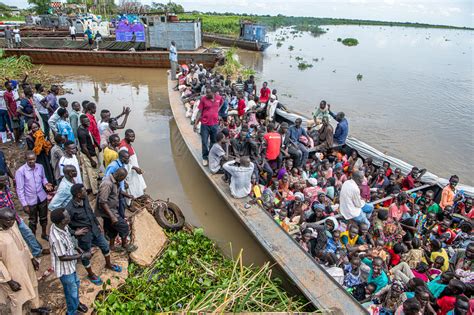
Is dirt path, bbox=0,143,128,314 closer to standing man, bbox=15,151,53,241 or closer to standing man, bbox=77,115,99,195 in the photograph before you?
standing man, bbox=15,151,53,241

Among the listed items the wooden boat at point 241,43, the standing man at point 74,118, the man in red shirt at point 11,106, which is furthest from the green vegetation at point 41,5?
the standing man at point 74,118

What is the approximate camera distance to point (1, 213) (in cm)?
270

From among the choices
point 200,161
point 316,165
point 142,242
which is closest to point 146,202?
point 142,242

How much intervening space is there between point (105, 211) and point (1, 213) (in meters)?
1.18

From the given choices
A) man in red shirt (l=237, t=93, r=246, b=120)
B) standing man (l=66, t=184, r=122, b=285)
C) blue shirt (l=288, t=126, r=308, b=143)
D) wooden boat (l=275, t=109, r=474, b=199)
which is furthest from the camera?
man in red shirt (l=237, t=93, r=246, b=120)

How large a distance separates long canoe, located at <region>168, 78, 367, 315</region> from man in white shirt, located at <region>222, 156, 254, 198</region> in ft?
0.45

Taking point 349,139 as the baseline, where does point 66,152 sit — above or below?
above

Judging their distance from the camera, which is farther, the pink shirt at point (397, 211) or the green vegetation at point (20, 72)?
the green vegetation at point (20, 72)

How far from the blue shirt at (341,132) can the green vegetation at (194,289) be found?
4.36m

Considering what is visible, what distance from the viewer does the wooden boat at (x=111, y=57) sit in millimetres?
18516

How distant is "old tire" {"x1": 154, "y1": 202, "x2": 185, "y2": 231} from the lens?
4979 millimetres

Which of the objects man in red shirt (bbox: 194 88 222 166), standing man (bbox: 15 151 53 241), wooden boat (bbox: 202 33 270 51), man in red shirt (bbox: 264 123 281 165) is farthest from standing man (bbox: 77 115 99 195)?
wooden boat (bbox: 202 33 270 51)

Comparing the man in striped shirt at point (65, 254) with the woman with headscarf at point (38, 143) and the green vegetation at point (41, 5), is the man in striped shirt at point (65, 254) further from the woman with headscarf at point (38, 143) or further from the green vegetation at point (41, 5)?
the green vegetation at point (41, 5)

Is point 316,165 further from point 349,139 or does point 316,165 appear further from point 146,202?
point 146,202
